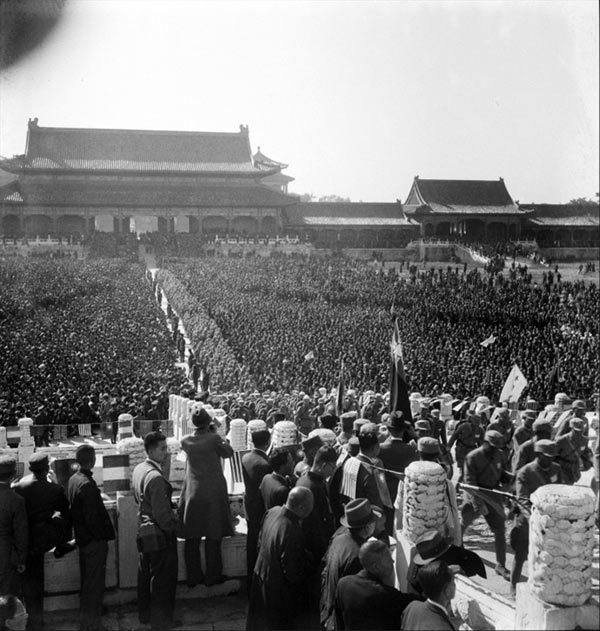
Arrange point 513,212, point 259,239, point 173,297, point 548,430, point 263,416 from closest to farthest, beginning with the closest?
point 548,430 → point 263,416 → point 173,297 → point 259,239 → point 513,212

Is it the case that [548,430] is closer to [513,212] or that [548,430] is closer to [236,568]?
[236,568]

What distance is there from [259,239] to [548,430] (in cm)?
4185

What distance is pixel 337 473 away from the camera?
5809 mm

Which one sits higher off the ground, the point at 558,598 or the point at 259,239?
the point at 259,239

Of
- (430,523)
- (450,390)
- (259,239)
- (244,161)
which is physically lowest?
(450,390)

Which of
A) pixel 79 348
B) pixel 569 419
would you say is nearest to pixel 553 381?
pixel 569 419

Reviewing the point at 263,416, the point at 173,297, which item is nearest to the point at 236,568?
the point at 263,416

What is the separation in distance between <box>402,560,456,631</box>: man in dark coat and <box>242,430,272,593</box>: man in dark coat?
7.19ft

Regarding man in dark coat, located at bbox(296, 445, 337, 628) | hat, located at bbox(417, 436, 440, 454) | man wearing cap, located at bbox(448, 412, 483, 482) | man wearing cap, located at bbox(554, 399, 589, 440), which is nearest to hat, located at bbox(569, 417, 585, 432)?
man wearing cap, located at bbox(554, 399, 589, 440)

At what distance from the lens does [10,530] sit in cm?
520

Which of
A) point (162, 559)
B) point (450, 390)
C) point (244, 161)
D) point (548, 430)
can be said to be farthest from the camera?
point (244, 161)

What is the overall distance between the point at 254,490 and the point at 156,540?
2.78 feet

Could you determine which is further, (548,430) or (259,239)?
(259,239)

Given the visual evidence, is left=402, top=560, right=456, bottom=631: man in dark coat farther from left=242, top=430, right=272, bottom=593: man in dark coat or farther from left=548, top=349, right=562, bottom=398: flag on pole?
left=548, top=349, right=562, bottom=398: flag on pole
